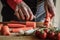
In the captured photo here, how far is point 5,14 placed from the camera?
2.08m

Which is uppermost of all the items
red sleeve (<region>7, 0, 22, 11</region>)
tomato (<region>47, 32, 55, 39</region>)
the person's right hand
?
red sleeve (<region>7, 0, 22, 11</region>)

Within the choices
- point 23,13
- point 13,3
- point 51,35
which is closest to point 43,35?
point 51,35

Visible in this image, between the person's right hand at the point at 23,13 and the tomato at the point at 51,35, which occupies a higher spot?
the person's right hand at the point at 23,13

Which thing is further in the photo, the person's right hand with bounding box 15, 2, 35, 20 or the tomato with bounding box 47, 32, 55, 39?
the person's right hand with bounding box 15, 2, 35, 20

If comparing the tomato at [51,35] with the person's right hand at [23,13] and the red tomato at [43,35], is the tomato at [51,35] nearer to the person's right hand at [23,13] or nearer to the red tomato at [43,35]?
the red tomato at [43,35]

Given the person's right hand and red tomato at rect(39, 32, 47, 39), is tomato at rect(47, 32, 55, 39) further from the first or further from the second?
the person's right hand

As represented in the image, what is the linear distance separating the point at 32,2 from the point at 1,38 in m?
0.85

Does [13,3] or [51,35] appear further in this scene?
[13,3]

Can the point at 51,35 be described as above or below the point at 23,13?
below

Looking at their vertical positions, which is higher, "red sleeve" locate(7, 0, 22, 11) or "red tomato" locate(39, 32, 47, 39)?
"red sleeve" locate(7, 0, 22, 11)

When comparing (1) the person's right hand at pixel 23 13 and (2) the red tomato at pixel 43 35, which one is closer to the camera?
(2) the red tomato at pixel 43 35

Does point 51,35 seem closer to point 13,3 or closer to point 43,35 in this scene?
point 43,35

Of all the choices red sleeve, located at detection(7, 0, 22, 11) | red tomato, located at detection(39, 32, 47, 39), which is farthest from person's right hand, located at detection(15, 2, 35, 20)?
red tomato, located at detection(39, 32, 47, 39)

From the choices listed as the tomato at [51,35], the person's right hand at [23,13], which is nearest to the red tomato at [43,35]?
the tomato at [51,35]
